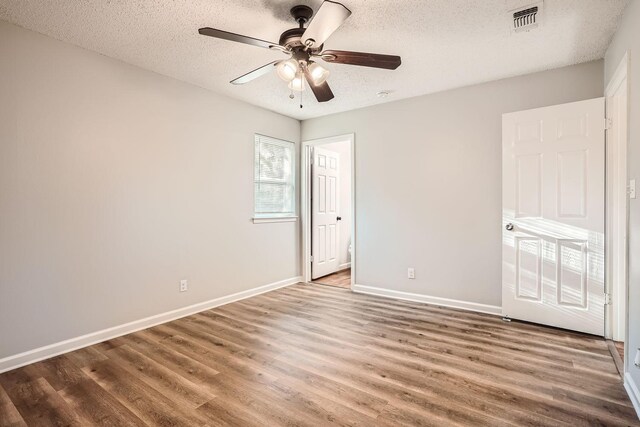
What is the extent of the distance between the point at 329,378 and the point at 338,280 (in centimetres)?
288

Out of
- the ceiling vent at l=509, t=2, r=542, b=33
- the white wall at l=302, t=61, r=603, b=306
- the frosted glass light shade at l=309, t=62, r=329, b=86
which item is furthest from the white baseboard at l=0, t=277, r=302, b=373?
the ceiling vent at l=509, t=2, r=542, b=33

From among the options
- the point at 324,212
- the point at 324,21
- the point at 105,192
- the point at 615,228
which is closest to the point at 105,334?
the point at 105,192

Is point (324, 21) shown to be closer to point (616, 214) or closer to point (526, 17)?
point (526, 17)

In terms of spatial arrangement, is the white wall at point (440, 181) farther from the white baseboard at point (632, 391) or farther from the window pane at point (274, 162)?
the white baseboard at point (632, 391)

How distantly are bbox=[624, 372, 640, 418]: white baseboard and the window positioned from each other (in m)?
3.59

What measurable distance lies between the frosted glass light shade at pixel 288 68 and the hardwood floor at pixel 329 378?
6.66ft

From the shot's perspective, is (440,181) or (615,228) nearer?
(615,228)

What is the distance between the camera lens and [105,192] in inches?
110

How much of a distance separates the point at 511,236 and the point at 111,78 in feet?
12.9

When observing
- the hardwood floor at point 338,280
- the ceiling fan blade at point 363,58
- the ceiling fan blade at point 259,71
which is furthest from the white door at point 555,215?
the ceiling fan blade at point 259,71

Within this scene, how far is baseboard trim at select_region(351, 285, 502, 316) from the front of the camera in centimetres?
339

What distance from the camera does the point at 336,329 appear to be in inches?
118

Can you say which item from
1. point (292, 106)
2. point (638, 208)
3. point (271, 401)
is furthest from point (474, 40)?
point (271, 401)

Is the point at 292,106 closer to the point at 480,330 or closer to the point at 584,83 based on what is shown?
the point at 584,83
